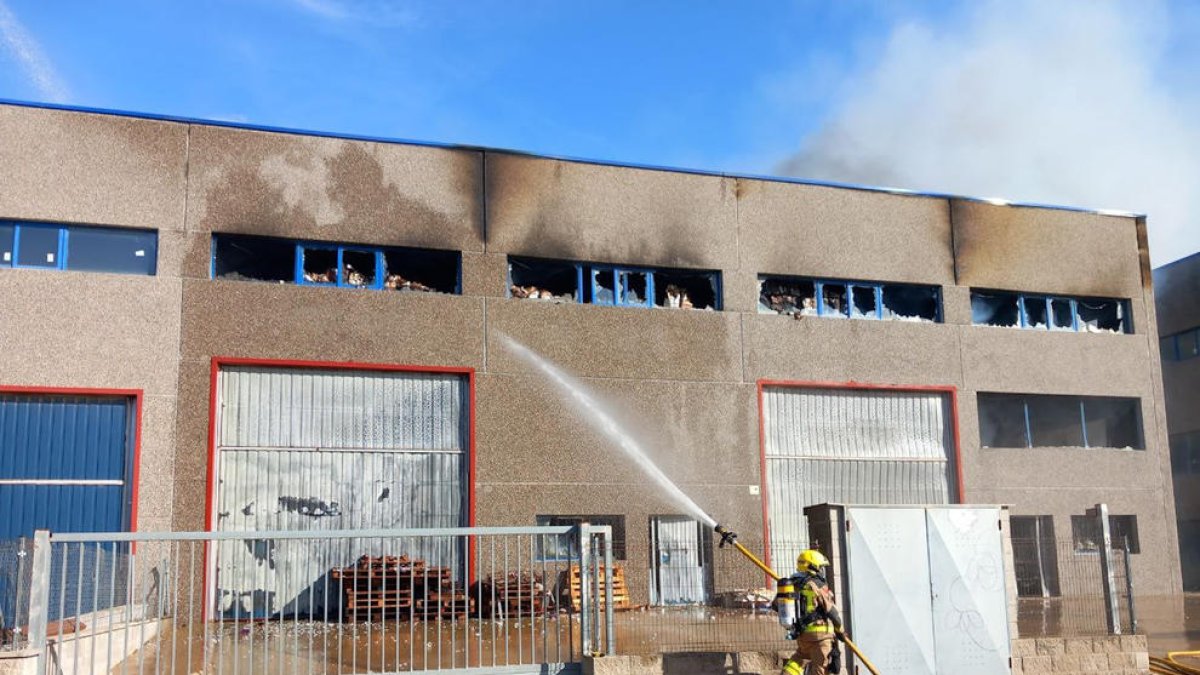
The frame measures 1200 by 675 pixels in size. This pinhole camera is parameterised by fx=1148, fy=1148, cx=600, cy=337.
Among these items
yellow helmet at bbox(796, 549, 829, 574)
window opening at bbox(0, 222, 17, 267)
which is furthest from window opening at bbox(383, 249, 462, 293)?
yellow helmet at bbox(796, 549, 829, 574)

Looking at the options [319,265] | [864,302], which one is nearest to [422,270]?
[319,265]

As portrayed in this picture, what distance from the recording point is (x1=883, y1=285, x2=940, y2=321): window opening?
25750 millimetres

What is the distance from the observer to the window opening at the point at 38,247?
19.5 m

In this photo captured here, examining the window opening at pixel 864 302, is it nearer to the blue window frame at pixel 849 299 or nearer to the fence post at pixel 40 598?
the blue window frame at pixel 849 299

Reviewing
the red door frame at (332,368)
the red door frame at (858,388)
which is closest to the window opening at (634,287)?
the red door frame at (858,388)

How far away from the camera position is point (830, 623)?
12.1 m

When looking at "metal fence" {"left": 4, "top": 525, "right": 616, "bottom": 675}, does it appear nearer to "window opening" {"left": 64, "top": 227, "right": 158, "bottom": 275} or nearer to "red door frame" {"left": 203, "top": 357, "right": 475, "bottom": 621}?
"red door frame" {"left": 203, "top": 357, "right": 475, "bottom": 621}

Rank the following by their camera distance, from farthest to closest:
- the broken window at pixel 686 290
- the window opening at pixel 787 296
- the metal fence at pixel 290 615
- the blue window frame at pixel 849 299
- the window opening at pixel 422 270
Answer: the blue window frame at pixel 849 299 < the window opening at pixel 787 296 < the broken window at pixel 686 290 < the window opening at pixel 422 270 < the metal fence at pixel 290 615

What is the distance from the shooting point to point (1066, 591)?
15727 mm

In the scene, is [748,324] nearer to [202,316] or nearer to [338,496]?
[338,496]

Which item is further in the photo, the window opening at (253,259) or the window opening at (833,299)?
→ the window opening at (833,299)

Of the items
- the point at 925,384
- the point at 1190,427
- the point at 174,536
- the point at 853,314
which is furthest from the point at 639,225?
the point at 1190,427

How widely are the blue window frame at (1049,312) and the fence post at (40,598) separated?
21007mm

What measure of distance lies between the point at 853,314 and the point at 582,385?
669 cm
